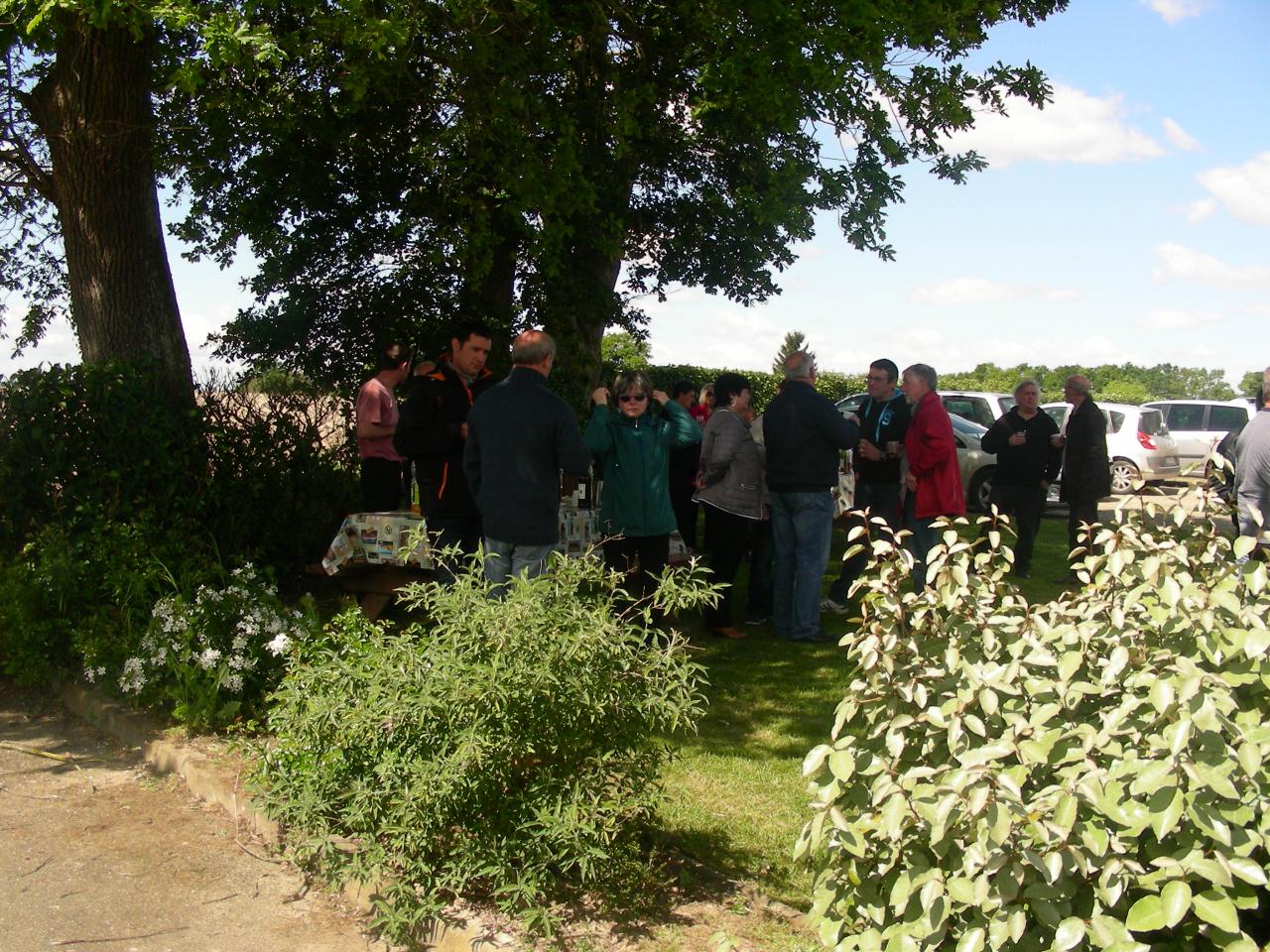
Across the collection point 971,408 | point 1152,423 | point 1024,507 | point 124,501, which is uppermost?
point 971,408

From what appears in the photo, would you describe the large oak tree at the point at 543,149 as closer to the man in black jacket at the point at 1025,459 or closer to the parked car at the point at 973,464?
the man in black jacket at the point at 1025,459

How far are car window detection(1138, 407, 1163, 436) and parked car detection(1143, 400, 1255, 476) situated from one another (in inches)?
49.2

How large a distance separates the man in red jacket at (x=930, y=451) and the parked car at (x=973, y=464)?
28.0ft

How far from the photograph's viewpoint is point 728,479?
27.9ft

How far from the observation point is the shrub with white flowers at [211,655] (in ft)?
18.9

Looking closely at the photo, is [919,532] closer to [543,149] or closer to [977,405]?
[543,149]

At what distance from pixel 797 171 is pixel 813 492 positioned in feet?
12.2

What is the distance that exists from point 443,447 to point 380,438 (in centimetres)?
206

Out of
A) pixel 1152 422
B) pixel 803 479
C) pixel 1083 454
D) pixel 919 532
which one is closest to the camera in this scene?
pixel 803 479

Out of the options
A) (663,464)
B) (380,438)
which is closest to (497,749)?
(663,464)

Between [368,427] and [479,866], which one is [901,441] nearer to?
[368,427]

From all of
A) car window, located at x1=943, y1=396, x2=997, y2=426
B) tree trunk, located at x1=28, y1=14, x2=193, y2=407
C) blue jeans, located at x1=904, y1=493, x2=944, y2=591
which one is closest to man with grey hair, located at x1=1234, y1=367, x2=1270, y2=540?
blue jeans, located at x1=904, y1=493, x2=944, y2=591

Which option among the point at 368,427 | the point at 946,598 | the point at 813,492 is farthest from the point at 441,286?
the point at 946,598

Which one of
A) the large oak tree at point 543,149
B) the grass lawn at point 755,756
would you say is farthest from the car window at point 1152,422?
the grass lawn at point 755,756
